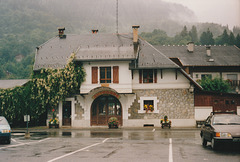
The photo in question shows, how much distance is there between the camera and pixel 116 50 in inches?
1315

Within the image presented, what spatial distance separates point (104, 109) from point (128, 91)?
3.32 meters

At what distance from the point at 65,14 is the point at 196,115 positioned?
14193 centimetres

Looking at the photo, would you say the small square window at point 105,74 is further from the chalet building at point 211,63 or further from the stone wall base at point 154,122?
the chalet building at point 211,63

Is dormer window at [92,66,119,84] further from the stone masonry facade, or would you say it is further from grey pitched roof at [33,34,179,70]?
the stone masonry facade

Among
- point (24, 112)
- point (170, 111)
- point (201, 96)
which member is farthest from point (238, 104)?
point (24, 112)

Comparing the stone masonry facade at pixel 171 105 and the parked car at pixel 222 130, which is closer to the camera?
the parked car at pixel 222 130

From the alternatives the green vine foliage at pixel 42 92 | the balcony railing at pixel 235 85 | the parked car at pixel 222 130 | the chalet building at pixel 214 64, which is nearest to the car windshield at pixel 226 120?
the parked car at pixel 222 130

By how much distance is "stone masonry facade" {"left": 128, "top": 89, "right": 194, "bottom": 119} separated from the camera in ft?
107

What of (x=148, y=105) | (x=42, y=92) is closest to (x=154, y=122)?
(x=148, y=105)

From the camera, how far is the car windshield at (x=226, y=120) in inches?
576

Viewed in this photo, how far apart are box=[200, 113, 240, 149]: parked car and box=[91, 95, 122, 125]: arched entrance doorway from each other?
18073 mm

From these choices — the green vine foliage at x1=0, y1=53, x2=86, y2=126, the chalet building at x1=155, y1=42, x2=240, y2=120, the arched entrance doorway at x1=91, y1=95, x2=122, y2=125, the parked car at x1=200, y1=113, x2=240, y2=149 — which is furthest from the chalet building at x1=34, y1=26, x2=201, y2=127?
the parked car at x1=200, y1=113, x2=240, y2=149

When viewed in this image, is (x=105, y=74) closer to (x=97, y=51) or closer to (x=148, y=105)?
(x=97, y=51)

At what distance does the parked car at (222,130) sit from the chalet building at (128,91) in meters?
16.8
